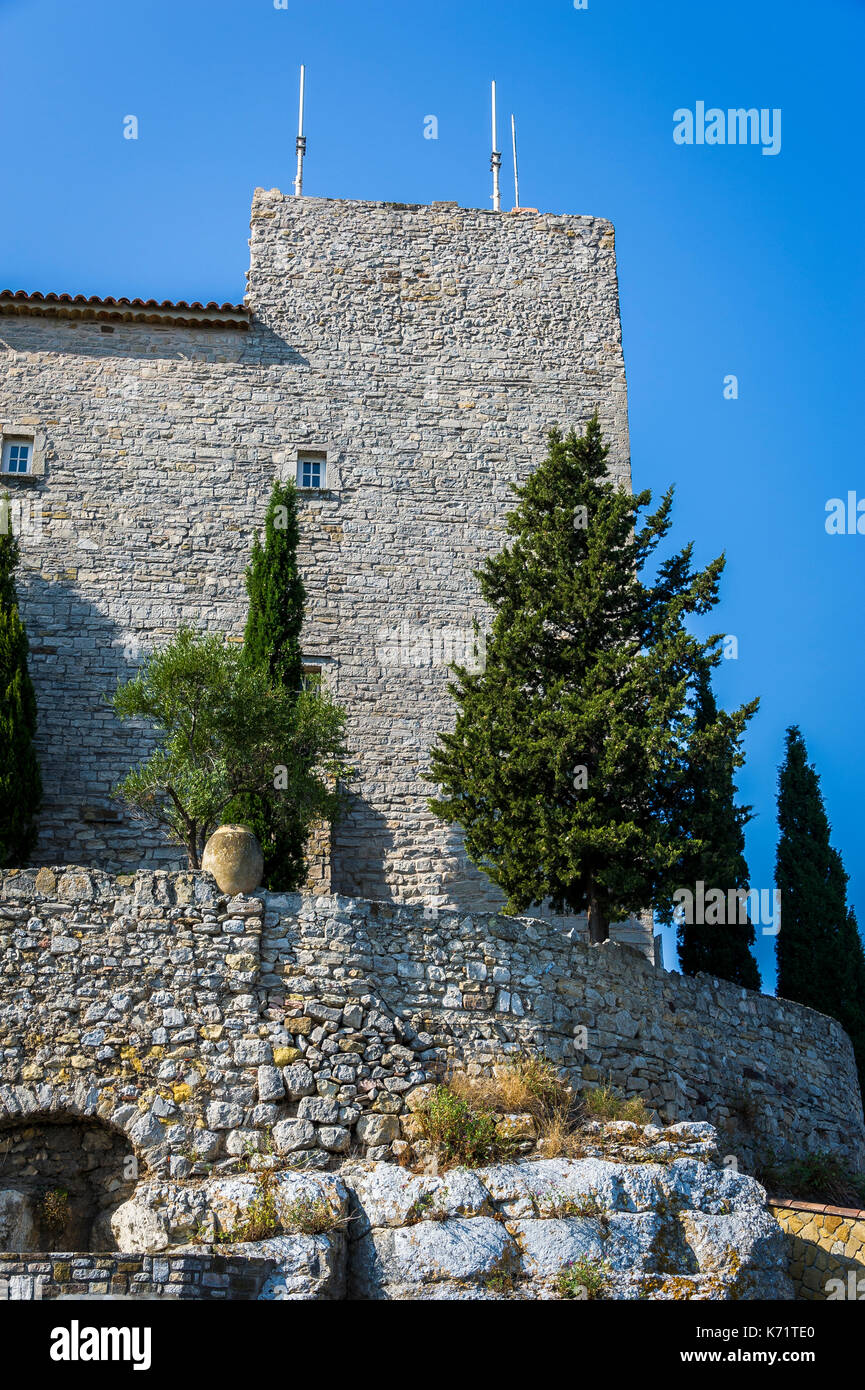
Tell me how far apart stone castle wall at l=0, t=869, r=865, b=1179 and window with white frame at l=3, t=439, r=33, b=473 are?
9357 millimetres

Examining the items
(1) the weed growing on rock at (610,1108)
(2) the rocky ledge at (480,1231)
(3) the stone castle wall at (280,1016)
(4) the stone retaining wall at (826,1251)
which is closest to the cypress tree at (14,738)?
(3) the stone castle wall at (280,1016)

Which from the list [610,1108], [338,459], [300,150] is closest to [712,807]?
[610,1108]

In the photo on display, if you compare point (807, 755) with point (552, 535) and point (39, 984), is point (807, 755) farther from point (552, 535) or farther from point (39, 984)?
point (39, 984)

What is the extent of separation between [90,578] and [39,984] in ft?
28.2

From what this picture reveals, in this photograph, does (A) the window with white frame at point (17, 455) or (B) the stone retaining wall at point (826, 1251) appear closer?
(B) the stone retaining wall at point (826, 1251)

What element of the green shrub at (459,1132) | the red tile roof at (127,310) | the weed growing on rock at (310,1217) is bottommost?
the weed growing on rock at (310,1217)

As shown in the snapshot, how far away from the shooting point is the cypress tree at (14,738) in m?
14.4

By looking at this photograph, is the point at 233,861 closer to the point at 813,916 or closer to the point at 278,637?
the point at 278,637

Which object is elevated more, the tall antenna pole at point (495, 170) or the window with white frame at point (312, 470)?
the tall antenna pole at point (495, 170)

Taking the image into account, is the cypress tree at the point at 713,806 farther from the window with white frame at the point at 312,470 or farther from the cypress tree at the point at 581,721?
the window with white frame at the point at 312,470

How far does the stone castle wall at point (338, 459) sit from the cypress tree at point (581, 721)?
9.30 feet

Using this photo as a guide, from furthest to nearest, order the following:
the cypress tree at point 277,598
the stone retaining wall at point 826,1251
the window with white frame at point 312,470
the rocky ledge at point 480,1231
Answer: the window with white frame at point 312,470 → the cypress tree at point 277,598 → the stone retaining wall at point 826,1251 → the rocky ledge at point 480,1231

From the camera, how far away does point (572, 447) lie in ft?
51.8

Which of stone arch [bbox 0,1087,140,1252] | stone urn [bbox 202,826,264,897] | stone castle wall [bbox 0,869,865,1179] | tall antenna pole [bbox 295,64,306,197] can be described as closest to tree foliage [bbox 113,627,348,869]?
stone urn [bbox 202,826,264,897]
